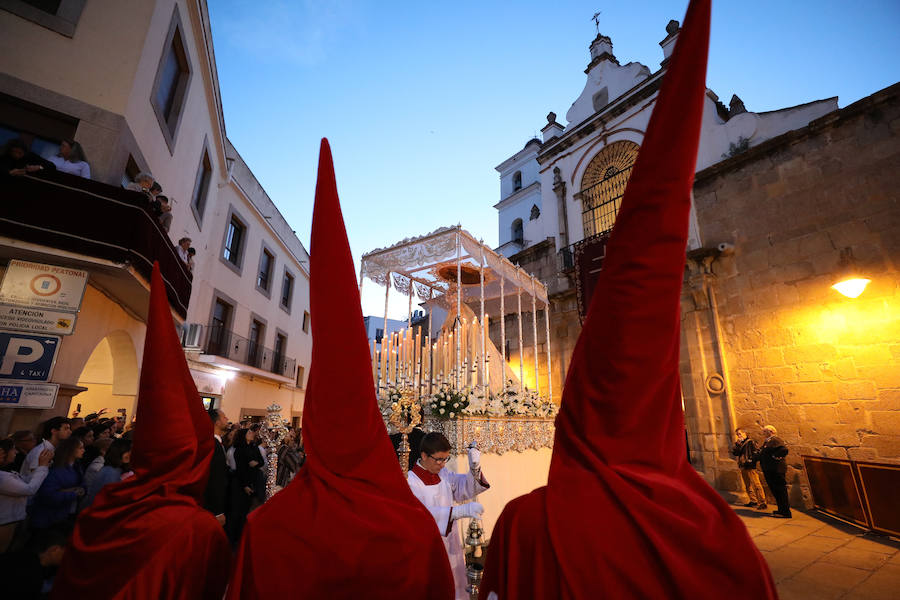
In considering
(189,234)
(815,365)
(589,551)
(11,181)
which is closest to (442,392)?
(589,551)

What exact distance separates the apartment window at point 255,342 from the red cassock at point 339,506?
13.4 meters

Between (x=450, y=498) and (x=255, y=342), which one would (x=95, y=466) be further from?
(x=255, y=342)

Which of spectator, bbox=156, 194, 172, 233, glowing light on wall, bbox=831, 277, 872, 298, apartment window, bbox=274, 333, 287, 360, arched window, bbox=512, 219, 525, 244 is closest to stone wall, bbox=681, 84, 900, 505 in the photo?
glowing light on wall, bbox=831, 277, 872, 298

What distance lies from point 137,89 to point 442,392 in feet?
21.0

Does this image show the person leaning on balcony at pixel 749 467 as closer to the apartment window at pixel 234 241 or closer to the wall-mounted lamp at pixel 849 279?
the wall-mounted lamp at pixel 849 279

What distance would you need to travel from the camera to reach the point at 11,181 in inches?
177

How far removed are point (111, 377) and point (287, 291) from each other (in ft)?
30.4

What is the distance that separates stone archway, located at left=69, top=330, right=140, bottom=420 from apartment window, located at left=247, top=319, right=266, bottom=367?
4917mm

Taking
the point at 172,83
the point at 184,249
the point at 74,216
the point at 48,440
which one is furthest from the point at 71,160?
the point at 48,440

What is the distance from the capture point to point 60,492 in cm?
349

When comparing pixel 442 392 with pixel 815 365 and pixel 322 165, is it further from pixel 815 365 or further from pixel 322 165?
pixel 815 365

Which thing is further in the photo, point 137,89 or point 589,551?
point 137,89

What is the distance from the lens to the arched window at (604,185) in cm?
1021

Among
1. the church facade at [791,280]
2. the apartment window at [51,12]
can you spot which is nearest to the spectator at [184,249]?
the apartment window at [51,12]
